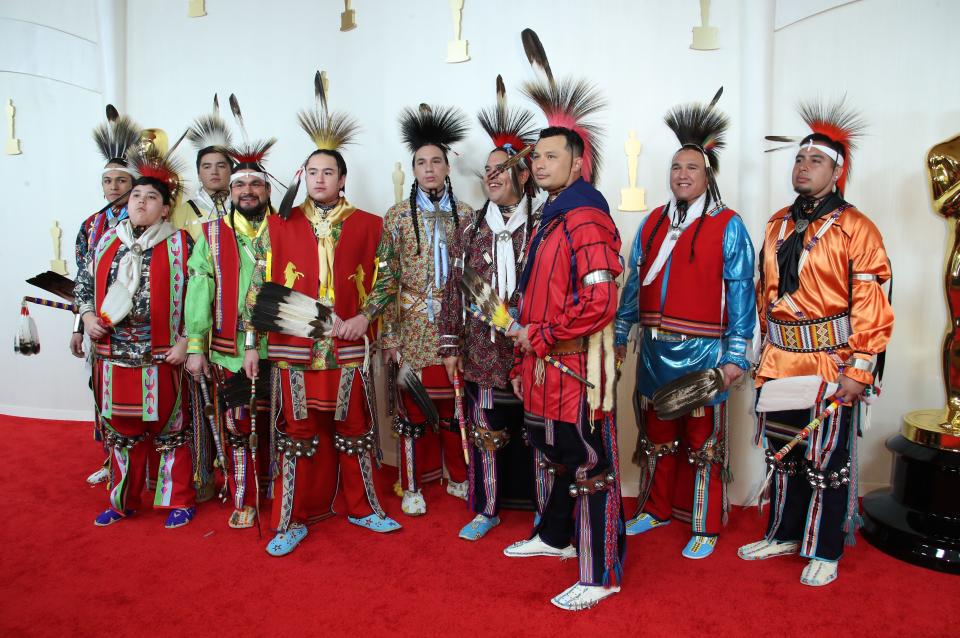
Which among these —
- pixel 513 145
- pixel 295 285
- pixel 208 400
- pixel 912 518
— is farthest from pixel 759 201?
pixel 208 400

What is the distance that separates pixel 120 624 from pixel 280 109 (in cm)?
313

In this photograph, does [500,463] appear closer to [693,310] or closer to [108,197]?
[693,310]

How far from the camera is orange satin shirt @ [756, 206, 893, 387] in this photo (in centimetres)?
236

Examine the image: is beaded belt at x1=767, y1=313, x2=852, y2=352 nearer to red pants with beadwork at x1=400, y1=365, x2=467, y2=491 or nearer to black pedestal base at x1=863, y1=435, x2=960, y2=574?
black pedestal base at x1=863, y1=435, x2=960, y2=574

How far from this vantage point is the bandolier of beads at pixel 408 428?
333 cm

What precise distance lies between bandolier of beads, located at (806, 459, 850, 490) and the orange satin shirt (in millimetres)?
385

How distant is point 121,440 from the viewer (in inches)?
121

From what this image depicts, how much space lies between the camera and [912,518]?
8.89 feet

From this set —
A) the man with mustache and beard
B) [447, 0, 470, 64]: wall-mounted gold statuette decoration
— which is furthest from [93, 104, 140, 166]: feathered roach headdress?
[447, 0, 470, 64]: wall-mounted gold statuette decoration

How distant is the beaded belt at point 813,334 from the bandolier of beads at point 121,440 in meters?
3.00

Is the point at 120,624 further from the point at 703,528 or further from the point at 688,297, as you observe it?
the point at 688,297

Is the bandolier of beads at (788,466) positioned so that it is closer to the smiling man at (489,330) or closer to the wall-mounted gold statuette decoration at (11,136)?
the smiling man at (489,330)

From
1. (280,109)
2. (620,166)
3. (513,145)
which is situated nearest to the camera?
(513,145)

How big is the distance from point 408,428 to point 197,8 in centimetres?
335
